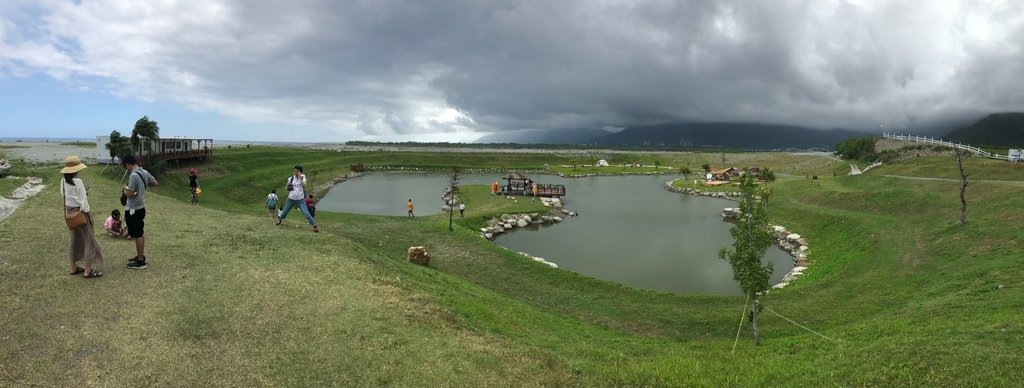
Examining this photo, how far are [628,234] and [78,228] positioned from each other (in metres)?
36.9

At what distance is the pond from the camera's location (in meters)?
29.2

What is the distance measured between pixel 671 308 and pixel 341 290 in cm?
1359

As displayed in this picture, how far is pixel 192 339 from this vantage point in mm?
9922

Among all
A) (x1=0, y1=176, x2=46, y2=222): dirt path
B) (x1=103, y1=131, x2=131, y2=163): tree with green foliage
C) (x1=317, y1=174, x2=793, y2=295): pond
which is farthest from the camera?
(x1=103, y1=131, x2=131, y2=163): tree with green foliage

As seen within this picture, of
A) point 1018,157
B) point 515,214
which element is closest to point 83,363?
point 515,214

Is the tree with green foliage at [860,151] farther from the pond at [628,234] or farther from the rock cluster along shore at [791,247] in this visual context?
the rock cluster along shore at [791,247]

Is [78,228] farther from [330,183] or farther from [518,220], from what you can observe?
[330,183]

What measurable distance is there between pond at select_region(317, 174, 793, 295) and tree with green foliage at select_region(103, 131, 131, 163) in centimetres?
1768

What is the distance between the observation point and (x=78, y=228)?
12.0 meters

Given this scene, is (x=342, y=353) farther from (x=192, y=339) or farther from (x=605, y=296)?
(x=605, y=296)

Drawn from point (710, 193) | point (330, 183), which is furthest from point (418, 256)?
point (330, 183)

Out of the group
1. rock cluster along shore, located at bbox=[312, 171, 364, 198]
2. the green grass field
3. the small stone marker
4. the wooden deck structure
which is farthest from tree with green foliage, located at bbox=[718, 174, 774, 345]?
rock cluster along shore, located at bbox=[312, 171, 364, 198]

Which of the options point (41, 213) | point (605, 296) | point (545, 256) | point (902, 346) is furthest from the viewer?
point (545, 256)

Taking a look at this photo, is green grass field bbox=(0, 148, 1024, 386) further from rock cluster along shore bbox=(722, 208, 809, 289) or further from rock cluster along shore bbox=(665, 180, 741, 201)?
rock cluster along shore bbox=(665, 180, 741, 201)
